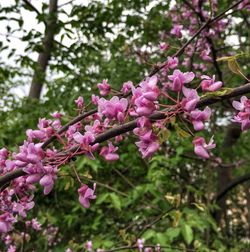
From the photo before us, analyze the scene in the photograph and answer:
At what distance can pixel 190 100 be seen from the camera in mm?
1183

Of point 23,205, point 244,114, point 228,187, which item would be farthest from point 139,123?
point 228,187

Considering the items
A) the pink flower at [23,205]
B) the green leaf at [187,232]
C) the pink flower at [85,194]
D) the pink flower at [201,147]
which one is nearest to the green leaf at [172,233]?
the green leaf at [187,232]

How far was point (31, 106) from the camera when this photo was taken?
5.70 m

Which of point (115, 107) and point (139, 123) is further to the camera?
point (115, 107)

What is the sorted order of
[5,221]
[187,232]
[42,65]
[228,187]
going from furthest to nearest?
[42,65] < [228,187] < [187,232] < [5,221]

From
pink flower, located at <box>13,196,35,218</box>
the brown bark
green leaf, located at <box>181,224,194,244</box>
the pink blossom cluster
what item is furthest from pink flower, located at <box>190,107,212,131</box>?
the brown bark

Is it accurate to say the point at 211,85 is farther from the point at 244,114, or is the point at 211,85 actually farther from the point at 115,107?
the point at 115,107

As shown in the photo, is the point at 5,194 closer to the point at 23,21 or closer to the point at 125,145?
the point at 23,21

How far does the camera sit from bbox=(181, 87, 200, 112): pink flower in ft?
3.82

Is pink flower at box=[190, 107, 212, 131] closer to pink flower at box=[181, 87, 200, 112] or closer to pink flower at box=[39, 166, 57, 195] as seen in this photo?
pink flower at box=[181, 87, 200, 112]

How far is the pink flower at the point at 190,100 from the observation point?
45.9 inches

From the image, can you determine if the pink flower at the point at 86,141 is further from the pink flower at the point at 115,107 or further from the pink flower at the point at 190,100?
the pink flower at the point at 190,100

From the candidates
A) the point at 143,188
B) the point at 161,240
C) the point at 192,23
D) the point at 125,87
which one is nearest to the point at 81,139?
the point at 125,87

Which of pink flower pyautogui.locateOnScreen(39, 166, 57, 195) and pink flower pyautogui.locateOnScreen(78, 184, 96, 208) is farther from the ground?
pink flower pyautogui.locateOnScreen(39, 166, 57, 195)
